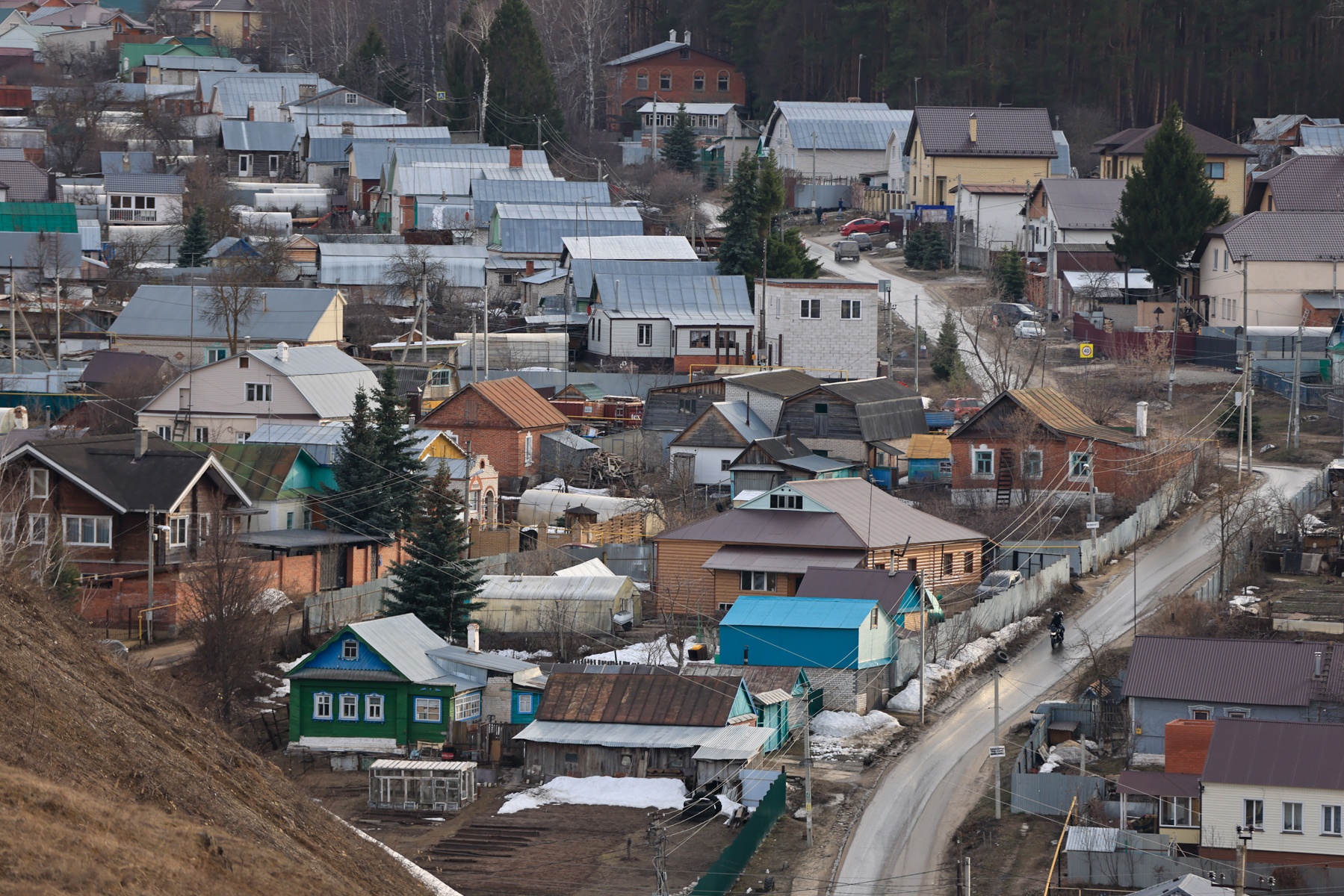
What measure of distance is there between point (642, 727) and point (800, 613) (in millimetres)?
5119

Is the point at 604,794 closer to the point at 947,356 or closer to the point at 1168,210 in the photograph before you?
the point at 947,356

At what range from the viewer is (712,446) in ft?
166

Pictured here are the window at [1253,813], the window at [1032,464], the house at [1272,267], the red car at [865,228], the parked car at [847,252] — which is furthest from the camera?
the red car at [865,228]

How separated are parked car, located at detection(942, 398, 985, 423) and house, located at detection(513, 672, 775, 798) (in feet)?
67.9

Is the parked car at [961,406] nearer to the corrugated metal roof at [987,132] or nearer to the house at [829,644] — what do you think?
the house at [829,644]

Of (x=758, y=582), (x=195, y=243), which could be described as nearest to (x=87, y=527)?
(x=758, y=582)

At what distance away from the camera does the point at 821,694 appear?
35688 millimetres

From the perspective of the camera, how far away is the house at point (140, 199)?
76.1 meters

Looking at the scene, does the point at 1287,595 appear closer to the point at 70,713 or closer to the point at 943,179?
the point at 70,713

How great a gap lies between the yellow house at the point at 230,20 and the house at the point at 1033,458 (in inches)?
3050

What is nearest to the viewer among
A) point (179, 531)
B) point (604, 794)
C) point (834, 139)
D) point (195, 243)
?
point (604, 794)

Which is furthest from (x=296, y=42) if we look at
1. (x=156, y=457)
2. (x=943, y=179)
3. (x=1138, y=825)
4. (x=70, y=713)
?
(x=70, y=713)

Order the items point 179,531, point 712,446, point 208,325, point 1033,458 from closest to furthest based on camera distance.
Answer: point 179,531
point 1033,458
point 712,446
point 208,325

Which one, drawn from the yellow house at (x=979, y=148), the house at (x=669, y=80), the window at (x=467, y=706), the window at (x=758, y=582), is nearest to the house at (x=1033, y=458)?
the window at (x=758, y=582)
